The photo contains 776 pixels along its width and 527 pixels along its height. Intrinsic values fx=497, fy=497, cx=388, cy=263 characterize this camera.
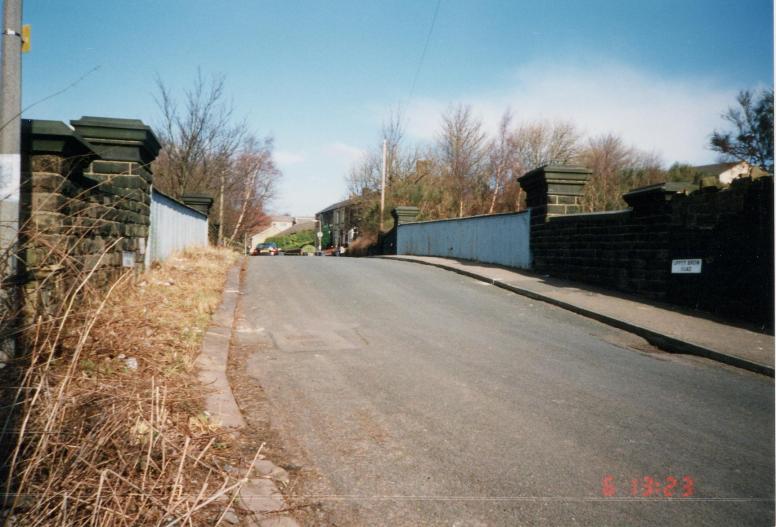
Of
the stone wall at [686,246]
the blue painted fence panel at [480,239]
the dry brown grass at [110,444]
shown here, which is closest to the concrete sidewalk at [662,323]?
the stone wall at [686,246]

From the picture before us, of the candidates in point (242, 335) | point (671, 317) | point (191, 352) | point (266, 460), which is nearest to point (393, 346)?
point (242, 335)

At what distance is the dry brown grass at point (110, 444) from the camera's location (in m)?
2.06

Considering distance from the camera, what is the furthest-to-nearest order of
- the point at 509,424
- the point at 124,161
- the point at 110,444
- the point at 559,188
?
the point at 559,188 → the point at 124,161 → the point at 509,424 → the point at 110,444

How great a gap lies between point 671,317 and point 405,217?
17.6 m

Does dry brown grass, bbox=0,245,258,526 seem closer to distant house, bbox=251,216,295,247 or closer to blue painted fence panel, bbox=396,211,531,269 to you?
blue painted fence panel, bbox=396,211,531,269

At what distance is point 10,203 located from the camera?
3.68 m

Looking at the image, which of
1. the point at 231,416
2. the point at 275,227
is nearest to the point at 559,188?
the point at 231,416

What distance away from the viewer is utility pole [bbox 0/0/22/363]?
3605 millimetres

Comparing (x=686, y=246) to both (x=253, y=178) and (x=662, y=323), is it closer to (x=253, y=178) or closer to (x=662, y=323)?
(x=662, y=323)

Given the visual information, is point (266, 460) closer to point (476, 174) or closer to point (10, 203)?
point (10, 203)

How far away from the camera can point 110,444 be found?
2.38m

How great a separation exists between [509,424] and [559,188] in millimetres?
9759
